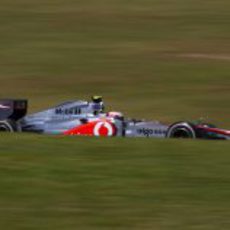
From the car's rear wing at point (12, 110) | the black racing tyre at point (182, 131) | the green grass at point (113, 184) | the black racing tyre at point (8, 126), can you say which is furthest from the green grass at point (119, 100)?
the car's rear wing at point (12, 110)

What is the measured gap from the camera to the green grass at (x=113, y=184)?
14.4 feet

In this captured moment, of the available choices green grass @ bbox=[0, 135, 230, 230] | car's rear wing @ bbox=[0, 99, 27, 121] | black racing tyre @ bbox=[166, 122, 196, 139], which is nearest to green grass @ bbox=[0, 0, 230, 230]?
green grass @ bbox=[0, 135, 230, 230]

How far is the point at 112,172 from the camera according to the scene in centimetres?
521

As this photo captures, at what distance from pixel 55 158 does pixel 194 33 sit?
491 inches

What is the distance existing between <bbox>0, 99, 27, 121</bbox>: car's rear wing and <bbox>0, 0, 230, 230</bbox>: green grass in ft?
7.36

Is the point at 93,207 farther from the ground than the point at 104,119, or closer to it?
closer to it

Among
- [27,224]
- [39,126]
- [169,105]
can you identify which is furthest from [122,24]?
[27,224]

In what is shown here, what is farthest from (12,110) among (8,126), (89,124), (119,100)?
(119,100)

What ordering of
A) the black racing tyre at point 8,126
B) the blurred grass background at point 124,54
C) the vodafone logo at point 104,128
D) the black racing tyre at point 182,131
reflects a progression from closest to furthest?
the black racing tyre at point 182,131
the vodafone logo at point 104,128
the black racing tyre at point 8,126
the blurred grass background at point 124,54

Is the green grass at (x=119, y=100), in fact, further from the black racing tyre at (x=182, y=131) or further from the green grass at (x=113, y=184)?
the black racing tyre at (x=182, y=131)

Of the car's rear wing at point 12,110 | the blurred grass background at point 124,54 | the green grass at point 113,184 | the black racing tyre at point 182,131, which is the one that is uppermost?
the blurred grass background at point 124,54

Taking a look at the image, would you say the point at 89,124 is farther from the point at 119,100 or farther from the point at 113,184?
the point at 119,100

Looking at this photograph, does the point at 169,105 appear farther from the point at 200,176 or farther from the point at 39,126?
the point at 200,176

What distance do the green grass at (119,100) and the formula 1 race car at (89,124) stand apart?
1866 millimetres
